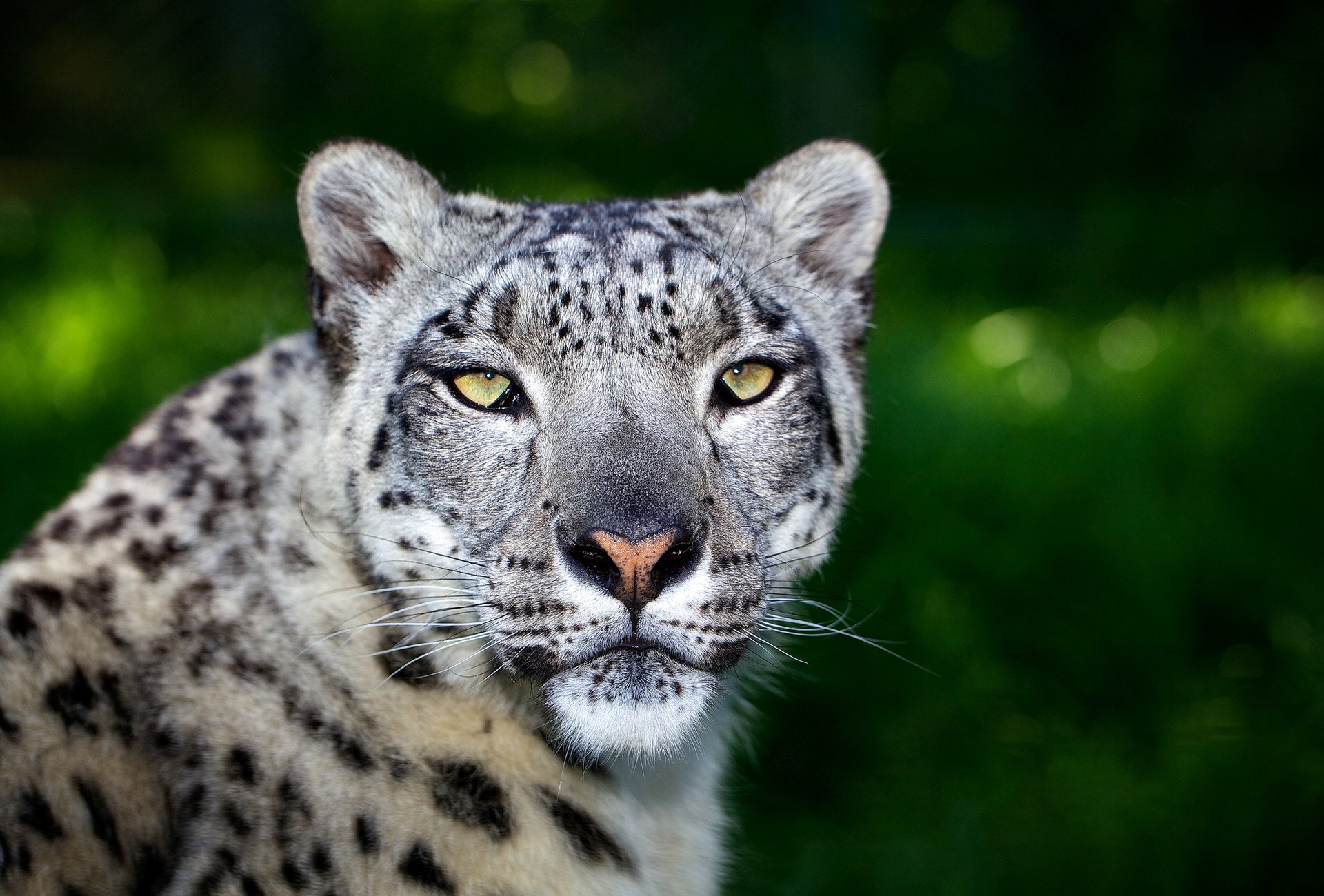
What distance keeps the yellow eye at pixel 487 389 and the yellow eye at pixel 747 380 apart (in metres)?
0.59

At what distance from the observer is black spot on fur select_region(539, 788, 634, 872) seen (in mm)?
3061

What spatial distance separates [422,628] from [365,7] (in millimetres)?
12953

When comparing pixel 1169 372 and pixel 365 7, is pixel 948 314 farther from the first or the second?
pixel 365 7

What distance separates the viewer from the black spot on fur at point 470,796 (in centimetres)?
290

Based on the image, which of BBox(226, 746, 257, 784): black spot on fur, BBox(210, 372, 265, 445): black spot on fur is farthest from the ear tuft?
BBox(226, 746, 257, 784): black spot on fur

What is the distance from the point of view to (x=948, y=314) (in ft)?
Answer: 29.5

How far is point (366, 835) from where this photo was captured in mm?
2779

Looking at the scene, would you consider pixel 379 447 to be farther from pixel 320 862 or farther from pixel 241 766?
pixel 320 862

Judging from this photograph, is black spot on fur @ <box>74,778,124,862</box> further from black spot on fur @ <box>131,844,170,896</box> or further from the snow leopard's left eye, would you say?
the snow leopard's left eye

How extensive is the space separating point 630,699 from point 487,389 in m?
0.93

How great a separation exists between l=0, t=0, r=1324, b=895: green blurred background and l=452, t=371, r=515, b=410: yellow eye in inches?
72.3

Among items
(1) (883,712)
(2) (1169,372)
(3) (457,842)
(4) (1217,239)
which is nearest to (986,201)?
(4) (1217,239)

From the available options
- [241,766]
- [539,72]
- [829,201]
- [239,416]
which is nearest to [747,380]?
[829,201]

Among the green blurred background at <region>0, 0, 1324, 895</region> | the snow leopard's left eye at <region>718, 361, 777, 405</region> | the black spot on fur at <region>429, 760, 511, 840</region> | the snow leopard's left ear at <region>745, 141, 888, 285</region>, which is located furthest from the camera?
the green blurred background at <region>0, 0, 1324, 895</region>
